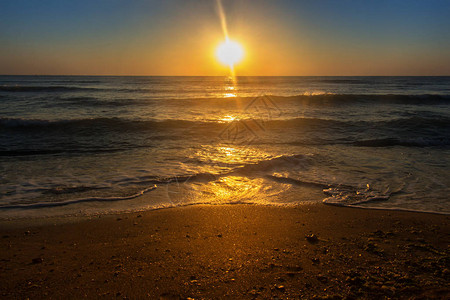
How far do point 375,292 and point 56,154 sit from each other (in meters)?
8.12

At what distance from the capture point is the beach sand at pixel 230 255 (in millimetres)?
2342

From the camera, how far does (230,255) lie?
2.88 metres

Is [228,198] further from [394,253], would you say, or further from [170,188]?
[394,253]

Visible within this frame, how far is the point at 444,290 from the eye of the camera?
7.43 feet

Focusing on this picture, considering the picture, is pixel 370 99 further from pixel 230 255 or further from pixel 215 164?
pixel 230 255

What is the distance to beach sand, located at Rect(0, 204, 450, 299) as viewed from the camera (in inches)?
92.2

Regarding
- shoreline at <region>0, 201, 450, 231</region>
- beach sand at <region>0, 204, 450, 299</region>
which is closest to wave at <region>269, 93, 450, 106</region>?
shoreline at <region>0, 201, 450, 231</region>

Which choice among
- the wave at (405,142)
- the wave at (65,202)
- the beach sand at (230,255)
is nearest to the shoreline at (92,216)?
the beach sand at (230,255)

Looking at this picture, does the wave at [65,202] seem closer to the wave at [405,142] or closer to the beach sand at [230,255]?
the beach sand at [230,255]

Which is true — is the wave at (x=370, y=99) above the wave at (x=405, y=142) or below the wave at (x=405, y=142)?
above

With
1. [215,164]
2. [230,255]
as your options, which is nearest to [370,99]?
[215,164]

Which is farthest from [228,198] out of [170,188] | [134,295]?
[134,295]

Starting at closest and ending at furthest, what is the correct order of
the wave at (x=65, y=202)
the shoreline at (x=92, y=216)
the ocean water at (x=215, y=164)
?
the shoreline at (x=92, y=216)
the wave at (x=65, y=202)
the ocean water at (x=215, y=164)

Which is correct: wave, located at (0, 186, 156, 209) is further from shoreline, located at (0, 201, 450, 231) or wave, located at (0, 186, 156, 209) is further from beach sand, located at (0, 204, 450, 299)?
beach sand, located at (0, 204, 450, 299)
